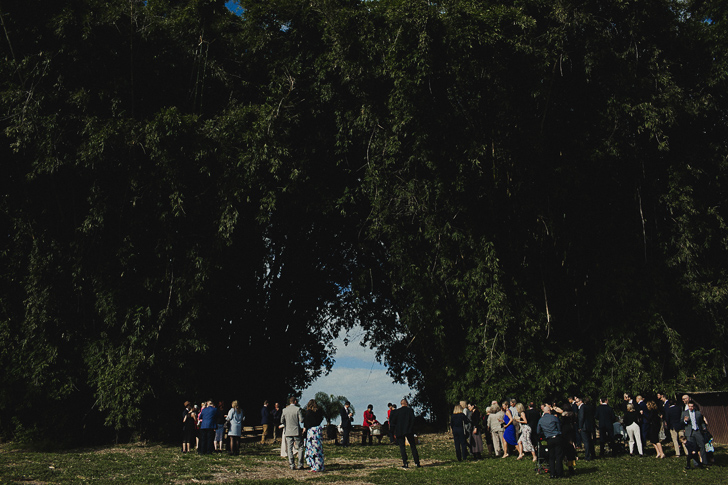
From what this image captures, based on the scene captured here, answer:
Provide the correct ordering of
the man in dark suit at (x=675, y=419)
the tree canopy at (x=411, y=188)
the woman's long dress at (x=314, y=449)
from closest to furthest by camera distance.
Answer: the woman's long dress at (x=314, y=449)
the man in dark suit at (x=675, y=419)
the tree canopy at (x=411, y=188)

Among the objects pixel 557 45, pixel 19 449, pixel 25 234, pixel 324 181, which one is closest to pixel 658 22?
pixel 557 45

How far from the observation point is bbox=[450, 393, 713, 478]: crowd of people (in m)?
12.4

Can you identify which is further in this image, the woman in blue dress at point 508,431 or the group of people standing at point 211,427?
the group of people standing at point 211,427

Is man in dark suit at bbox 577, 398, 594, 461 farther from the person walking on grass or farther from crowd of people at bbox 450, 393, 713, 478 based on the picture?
the person walking on grass

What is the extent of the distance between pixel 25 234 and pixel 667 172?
21255 mm

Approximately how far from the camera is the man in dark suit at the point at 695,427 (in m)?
12.7

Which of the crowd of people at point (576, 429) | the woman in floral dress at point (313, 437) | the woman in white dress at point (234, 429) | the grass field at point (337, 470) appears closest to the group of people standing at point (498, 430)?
the crowd of people at point (576, 429)

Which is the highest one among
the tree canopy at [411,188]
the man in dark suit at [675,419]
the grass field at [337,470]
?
the tree canopy at [411,188]

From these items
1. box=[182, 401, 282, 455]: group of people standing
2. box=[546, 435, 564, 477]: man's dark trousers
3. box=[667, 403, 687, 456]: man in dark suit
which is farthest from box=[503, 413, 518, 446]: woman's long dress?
box=[182, 401, 282, 455]: group of people standing

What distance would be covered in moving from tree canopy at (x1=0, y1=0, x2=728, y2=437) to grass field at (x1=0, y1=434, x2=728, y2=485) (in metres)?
4.34

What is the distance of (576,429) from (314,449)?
6917 millimetres

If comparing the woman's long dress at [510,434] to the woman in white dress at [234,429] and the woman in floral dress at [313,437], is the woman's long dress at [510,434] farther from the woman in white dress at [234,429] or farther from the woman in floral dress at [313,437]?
the woman in white dress at [234,429]

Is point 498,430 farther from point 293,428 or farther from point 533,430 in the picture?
point 293,428

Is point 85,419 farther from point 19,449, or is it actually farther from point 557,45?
point 557,45
